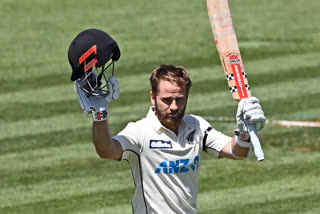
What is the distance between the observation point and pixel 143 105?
16953 millimetres

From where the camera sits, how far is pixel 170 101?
7.76 m

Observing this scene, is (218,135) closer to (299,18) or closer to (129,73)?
(129,73)

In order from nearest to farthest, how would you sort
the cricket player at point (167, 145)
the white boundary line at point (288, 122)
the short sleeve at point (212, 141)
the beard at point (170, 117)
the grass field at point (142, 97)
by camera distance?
the cricket player at point (167, 145)
the beard at point (170, 117)
the short sleeve at point (212, 141)
the grass field at point (142, 97)
the white boundary line at point (288, 122)

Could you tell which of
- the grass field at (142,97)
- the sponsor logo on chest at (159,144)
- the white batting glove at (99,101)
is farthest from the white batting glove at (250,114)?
the grass field at (142,97)

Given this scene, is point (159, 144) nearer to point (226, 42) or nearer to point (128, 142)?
point (128, 142)

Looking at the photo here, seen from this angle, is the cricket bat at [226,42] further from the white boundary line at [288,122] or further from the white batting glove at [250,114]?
the white boundary line at [288,122]

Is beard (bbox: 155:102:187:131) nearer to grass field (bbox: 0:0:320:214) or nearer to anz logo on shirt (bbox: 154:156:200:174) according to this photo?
anz logo on shirt (bbox: 154:156:200:174)

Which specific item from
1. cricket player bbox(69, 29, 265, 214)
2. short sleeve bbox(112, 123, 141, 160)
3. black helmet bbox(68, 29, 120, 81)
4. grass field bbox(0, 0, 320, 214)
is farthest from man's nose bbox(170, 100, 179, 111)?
grass field bbox(0, 0, 320, 214)

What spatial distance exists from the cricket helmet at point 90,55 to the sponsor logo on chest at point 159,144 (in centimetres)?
82

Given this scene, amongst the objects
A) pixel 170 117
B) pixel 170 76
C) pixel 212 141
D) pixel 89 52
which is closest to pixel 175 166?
pixel 170 117

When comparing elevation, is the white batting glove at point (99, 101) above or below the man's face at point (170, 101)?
above

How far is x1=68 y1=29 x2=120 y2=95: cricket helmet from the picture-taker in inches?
287

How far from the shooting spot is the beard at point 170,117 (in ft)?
25.6

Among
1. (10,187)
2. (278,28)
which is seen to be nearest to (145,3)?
(278,28)
